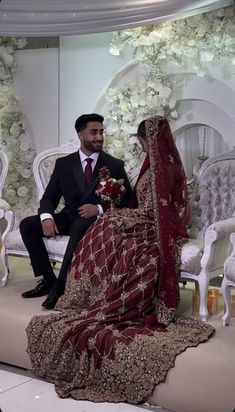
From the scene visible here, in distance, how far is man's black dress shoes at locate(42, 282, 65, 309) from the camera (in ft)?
11.9

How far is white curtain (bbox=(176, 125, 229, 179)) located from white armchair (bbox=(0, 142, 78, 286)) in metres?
0.93

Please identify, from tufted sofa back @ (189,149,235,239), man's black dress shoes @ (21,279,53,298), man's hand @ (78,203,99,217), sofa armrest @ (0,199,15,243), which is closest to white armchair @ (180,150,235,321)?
tufted sofa back @ (189,149,235,239)

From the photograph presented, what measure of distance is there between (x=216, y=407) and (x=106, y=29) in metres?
3.27

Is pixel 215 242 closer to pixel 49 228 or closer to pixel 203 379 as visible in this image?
pixel 203 379

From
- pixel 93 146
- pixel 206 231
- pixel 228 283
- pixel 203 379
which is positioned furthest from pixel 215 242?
pixel 93 146

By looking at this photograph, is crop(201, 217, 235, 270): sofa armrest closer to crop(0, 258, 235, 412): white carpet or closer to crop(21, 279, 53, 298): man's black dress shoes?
crop(0, 258, 235, 412): white carpet

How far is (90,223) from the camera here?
3906mm

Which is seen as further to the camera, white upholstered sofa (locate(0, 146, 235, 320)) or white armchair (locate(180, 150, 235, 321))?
white armchair (locate(180, 150, 235, 321))

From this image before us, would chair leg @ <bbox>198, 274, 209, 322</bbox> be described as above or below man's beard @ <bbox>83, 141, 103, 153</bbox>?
below

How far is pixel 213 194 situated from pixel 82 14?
1989 mm

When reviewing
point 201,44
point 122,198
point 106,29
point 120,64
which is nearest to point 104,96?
point 120,64

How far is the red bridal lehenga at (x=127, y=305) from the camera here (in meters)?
2.97

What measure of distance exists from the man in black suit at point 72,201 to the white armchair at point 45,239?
2.8 inches

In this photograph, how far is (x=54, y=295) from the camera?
12.1 feet
